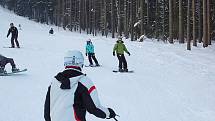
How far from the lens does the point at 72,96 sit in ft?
13.8

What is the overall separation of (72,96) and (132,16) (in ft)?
147

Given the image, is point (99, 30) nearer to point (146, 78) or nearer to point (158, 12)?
point (158, 12)

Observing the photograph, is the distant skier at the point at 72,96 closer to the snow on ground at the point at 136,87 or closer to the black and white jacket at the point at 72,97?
the black and white jacket at the point at 72,97

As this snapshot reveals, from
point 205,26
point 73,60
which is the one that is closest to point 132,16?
point 205,26

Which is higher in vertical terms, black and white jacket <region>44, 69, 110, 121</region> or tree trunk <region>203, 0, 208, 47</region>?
tree trunk <region>203, 0, 208, 47</region>

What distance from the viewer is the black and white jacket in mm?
4193

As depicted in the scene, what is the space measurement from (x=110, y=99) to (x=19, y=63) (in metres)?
9.46

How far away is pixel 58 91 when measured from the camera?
167 inches

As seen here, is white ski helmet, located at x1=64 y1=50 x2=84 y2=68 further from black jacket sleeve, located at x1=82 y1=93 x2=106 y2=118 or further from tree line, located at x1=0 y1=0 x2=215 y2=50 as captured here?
tree line, located at x1=0 y1=0 x2=215 y2=50

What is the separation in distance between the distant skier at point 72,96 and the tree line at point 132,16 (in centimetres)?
2696

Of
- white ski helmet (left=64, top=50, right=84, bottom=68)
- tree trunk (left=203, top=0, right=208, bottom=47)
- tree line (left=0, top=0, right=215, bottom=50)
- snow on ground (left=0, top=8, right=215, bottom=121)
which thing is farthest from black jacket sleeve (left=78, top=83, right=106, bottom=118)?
tree trunk (left=203, top=0, right=208, bottom=47)

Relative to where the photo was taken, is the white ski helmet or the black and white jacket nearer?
the black and white jacket

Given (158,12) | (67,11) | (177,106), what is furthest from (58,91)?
(67,11)

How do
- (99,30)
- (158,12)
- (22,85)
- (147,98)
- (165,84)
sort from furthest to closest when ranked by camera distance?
(99,30) → (158,12) → (165,84) → (22,85) → (147,98)
